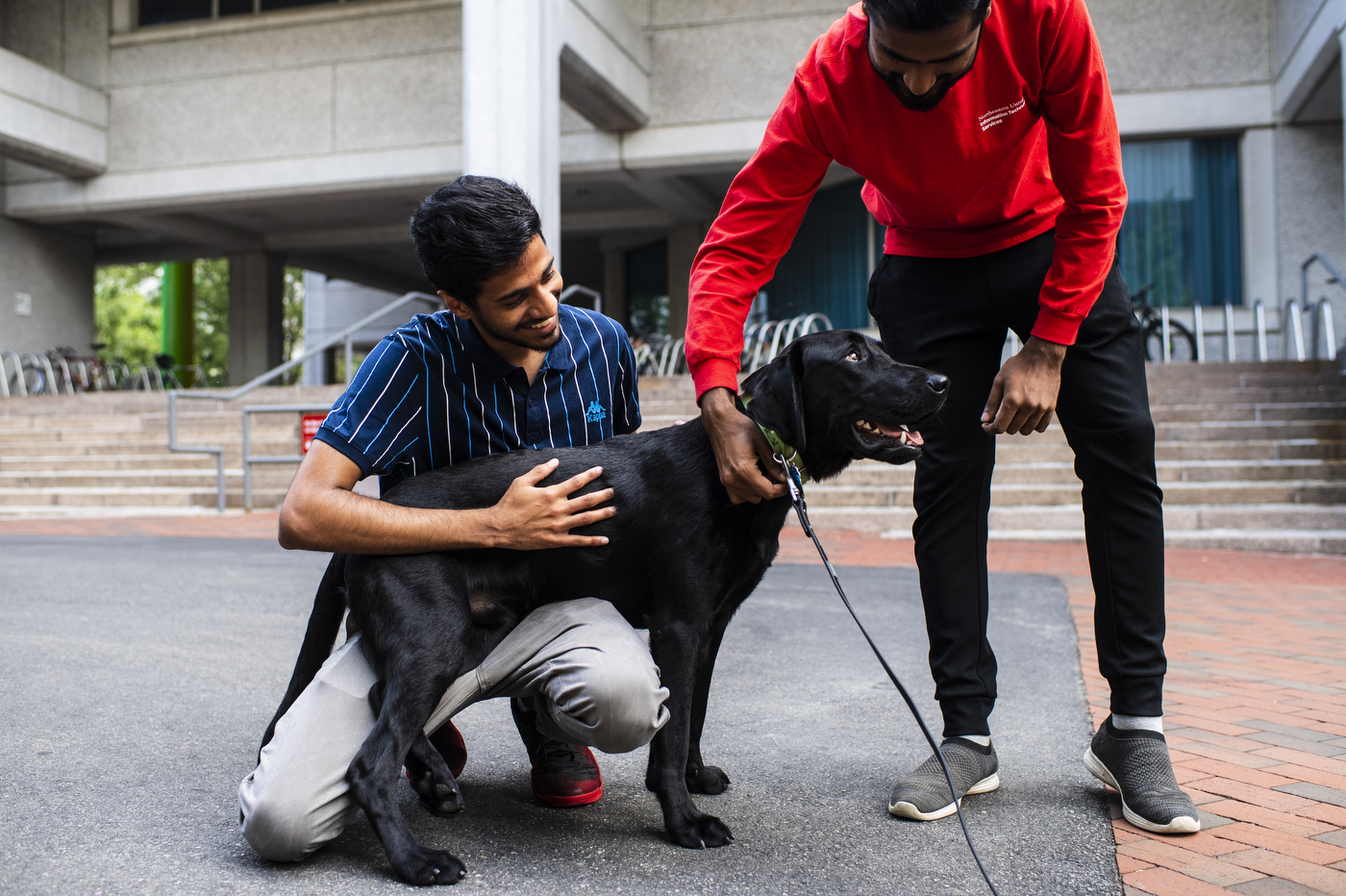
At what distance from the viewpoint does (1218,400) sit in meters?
10.4

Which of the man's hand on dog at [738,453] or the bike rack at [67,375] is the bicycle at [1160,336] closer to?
the man's hand on dog at [738,453]

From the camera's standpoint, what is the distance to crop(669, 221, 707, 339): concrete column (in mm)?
19516

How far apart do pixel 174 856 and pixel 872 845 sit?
4.98 ft

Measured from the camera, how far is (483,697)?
7.93 feet

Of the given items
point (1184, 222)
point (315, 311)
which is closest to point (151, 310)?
point (315, 311)

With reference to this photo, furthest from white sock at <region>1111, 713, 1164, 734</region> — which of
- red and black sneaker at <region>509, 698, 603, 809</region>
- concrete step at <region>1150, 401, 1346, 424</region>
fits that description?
concrete step at <region>1150, 401, 1346, 424</region>

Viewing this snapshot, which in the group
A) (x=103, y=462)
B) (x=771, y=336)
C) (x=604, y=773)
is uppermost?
(x=771, y=336)

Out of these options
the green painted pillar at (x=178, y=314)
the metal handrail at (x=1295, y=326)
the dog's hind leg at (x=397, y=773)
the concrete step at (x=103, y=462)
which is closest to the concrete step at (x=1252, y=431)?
the metal handrail at (x=1295, y=326)

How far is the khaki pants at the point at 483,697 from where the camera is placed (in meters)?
2.15

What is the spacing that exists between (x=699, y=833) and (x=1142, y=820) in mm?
1008

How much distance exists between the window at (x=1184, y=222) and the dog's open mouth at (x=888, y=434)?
1346 centimetres

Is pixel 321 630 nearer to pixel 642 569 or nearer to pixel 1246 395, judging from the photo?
pixel 642 569

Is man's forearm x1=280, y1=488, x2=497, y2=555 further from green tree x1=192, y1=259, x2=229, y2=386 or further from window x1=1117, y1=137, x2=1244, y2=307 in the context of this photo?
green tree x1=192, y1=259, x2=229, y2=386

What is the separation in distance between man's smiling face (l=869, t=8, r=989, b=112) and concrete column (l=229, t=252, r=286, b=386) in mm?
22105
